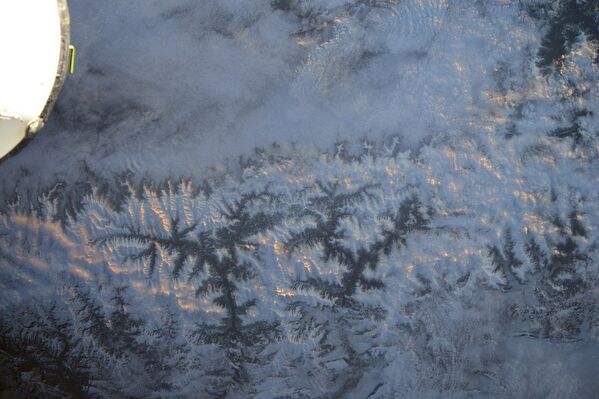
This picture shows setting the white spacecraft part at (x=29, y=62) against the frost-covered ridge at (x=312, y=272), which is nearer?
the white spacecraft part at (x=29, y=62)

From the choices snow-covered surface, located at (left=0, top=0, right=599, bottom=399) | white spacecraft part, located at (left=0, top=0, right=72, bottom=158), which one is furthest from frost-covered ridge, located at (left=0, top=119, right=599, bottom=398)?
white spacecraft part, located at (left=0, top=0, right=72, bottom=158)

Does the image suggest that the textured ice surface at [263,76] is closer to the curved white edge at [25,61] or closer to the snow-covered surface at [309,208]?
the snow-covered surface at [309,208]

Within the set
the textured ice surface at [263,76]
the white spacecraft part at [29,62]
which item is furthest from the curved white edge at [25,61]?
the textured ice surface at [263,76]

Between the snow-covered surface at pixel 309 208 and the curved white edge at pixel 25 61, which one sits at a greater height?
the curved white edge at pixel 25 61

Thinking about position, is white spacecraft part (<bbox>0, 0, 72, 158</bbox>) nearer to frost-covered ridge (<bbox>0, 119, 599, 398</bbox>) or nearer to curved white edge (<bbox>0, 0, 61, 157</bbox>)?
curved white edge (<bbox>0, 0, 61, 157</bbox>)

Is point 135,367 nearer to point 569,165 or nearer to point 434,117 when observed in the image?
point 434,117

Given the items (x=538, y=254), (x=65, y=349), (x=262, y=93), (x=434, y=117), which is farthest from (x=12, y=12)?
(x=538, y=254)
